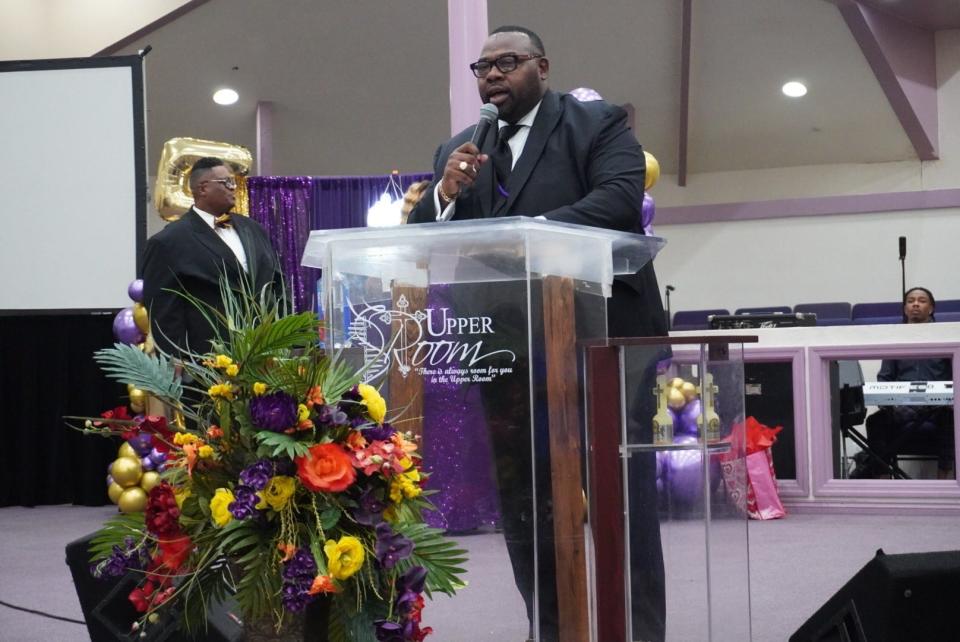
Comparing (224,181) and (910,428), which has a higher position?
(224,181)

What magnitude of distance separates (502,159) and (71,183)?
4.62 m

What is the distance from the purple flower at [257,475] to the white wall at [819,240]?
→ 1110 cm

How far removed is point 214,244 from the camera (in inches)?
152

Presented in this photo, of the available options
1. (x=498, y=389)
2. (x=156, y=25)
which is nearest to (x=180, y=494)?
(x=498, y=389)

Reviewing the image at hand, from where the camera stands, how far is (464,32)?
4.95 meters

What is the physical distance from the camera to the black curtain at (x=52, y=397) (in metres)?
6.55

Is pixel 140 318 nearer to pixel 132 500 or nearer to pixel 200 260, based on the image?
pixel 132 500

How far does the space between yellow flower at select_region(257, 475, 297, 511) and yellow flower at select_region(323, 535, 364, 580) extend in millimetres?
74

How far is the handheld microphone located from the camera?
6.67 ft

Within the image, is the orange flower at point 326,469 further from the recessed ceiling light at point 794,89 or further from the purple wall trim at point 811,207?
the purple wall trim at point 811,207

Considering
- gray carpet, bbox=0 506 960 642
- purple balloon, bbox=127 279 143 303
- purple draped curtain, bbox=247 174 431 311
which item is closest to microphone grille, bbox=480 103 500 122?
gray carpet, bbox=0 506 960 642

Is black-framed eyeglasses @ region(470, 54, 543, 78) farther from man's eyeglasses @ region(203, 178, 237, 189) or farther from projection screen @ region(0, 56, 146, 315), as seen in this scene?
projection screen @ region(0, 56, 146, 315)

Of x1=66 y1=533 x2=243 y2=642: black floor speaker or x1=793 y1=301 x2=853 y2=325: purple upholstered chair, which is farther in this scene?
x1=793 y1=301 x2=853 y2=325: purple upholstered chair

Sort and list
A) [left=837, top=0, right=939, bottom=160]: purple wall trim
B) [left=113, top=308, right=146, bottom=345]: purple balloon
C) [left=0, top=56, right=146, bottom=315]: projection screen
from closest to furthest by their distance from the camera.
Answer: [left=113, top=308, right=146, bottom=345]: purple balloon, [left=0, top=56, right=146, bottom=315]: projection screen, [left=837, top=0, right=939, bottom=160]: purple wall trim
